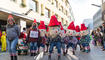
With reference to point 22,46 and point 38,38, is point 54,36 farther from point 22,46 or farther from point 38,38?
point 22,46

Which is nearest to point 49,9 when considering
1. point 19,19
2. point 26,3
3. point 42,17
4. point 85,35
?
point 42,17

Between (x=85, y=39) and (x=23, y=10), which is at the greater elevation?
(x=23, y=10)

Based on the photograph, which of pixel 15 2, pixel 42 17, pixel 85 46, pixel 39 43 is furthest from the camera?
pixel 42 17

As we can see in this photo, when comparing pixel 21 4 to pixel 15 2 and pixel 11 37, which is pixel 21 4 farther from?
pixel 11 37

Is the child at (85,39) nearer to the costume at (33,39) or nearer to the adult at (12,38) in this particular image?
the costume at (33,39)

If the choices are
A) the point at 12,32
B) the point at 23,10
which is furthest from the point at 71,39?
the point at 23,10

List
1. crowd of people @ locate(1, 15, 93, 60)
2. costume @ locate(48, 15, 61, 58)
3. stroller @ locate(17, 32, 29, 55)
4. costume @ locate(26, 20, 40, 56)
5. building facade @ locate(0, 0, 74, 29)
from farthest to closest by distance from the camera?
1. building facade @ locate(0, 0, 74, 29)
2. stroller @ locate(17, 32, 29, 55)
3. costume @ locate(26, 20, 40, 56)
4. costume @ locate(48, 15, 61, 58)
5. crowd of people @ locate(1, 15, 93, 60)

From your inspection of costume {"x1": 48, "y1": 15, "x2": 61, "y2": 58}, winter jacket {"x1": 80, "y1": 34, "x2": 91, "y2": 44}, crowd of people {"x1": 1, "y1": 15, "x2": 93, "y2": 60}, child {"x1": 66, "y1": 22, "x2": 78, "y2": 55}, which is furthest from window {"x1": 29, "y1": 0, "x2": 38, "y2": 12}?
costume {"x1": 48, "y1": 15, "x2": 61, "y2": 58}

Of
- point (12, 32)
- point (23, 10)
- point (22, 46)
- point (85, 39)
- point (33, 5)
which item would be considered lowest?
point (22, 46)

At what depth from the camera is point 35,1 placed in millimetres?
19703

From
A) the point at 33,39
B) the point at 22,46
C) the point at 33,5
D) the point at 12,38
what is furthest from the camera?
the point at 33,5

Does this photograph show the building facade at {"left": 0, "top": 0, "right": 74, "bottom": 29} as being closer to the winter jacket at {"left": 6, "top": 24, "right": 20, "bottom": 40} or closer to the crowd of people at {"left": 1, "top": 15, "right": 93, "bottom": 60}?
the crowd of people at {"left": 1, "top": 15, "right": 93, "bottom": 60}

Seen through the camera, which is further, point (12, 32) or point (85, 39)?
point (85, 39)

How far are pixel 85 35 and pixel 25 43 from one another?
12.4ft
